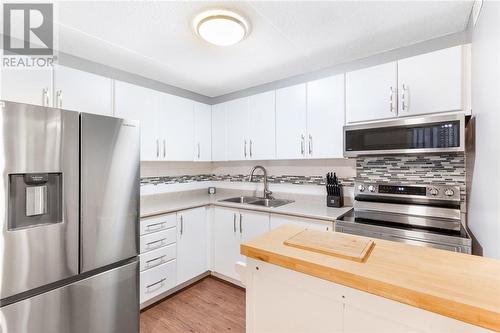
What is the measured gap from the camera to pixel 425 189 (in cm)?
189

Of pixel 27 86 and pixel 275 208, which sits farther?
pixel 275 208

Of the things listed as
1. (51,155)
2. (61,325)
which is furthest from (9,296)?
(51,155)

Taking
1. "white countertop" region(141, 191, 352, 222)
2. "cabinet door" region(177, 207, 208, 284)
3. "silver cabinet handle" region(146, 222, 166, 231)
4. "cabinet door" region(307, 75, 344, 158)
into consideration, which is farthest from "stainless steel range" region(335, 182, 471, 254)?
"silver cabinet handle" region(146, 222, 166, 231)

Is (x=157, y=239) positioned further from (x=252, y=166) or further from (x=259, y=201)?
(x=252, y=166)

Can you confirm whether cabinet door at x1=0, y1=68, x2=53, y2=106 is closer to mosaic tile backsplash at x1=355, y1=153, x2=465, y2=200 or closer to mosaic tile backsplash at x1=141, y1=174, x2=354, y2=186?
mosaic tile backsplash at x1=141, y1=174, x2=354, y2=186

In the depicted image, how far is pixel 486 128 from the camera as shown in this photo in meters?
1.20

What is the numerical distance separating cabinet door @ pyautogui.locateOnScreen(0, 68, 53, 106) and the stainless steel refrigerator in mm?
612

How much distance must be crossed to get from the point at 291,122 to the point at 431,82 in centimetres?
115

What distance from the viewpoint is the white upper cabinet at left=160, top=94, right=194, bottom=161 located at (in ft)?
8.58

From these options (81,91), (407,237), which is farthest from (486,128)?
(81,91)

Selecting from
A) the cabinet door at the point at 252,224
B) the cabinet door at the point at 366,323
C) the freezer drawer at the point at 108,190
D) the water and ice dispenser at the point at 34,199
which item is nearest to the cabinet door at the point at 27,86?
the freezer drawer at the point at 108,190

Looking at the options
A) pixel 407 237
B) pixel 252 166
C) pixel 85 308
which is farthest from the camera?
pixel 252 166

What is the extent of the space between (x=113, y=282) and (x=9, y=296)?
51cm

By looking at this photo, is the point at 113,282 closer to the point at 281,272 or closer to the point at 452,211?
the point at 281,272
